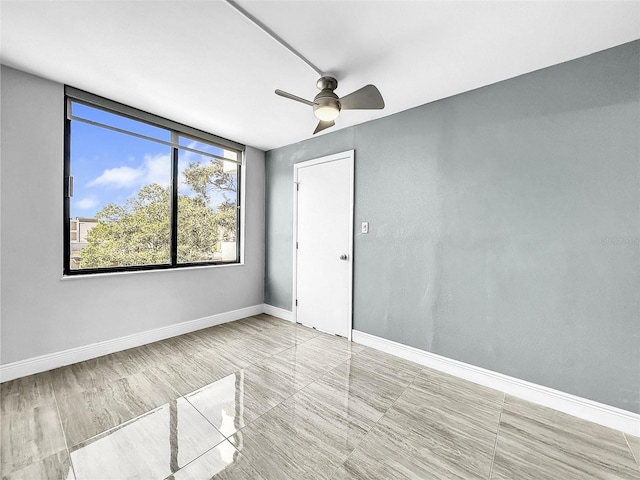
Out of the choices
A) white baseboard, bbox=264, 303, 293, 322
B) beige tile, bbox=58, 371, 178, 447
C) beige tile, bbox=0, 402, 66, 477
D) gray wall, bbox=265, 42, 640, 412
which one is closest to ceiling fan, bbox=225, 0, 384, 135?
gray wall, bbox=265, 42, 640, 412

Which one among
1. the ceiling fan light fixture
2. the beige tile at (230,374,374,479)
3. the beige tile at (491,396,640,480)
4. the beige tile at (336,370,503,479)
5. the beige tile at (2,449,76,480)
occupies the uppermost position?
the ceiling fan light fixture

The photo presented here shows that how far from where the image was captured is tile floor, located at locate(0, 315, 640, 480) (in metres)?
1.42

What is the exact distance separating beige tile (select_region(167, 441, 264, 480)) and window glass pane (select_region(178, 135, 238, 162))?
10.1 feet

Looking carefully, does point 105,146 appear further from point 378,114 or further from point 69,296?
point 378,114

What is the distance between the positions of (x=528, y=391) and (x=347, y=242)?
6.70 feet

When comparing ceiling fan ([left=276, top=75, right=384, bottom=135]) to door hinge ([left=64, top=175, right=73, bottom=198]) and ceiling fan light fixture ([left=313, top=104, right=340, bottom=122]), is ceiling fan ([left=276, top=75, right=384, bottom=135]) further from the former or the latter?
door hinge ([left=64, top=175, right=73, bottom=198])

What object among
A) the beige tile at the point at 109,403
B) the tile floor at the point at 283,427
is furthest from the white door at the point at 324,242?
the beige tile at the point at 109,403

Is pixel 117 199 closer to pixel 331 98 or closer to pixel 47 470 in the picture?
pixel 47 470

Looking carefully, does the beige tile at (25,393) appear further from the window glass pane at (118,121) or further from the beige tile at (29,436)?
the window glass pane at (118,121)

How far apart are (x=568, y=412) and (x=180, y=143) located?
14.3 ft

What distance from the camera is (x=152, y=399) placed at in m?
1.97

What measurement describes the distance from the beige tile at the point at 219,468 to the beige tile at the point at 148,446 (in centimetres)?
5

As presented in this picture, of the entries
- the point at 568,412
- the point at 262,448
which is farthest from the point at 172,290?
the point at 568,412

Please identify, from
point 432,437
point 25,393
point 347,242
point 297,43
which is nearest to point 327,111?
point 297,43
